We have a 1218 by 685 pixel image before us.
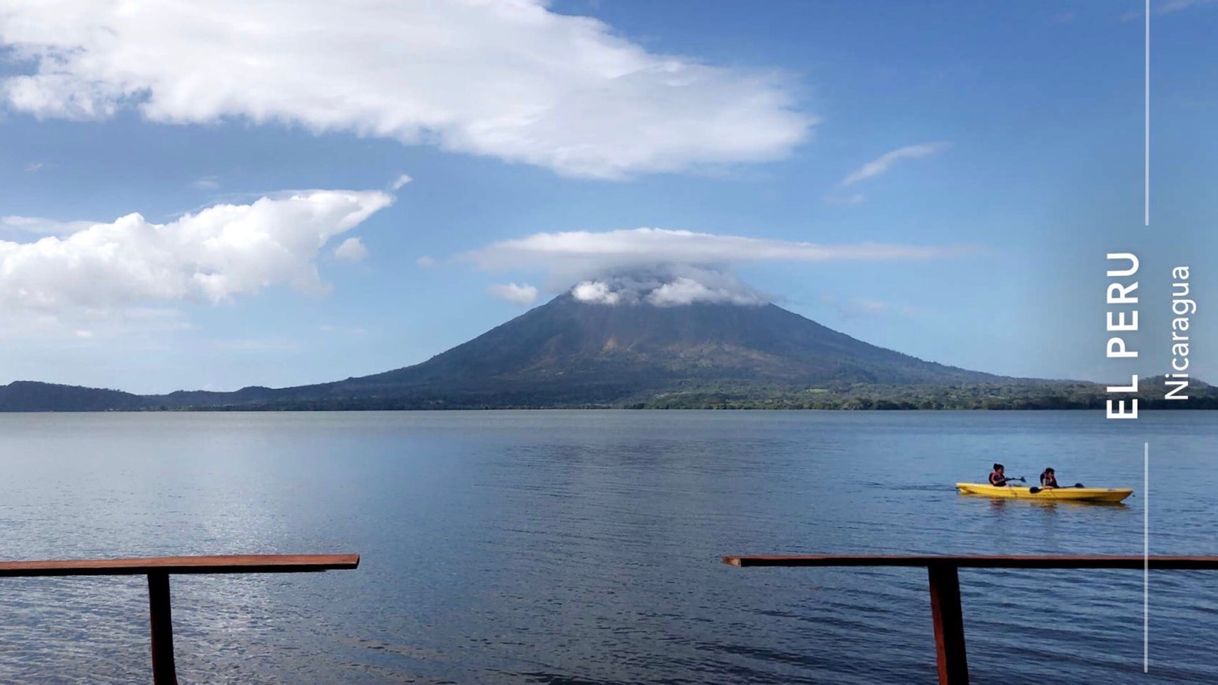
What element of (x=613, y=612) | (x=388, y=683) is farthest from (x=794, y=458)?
(x=388, y=683)

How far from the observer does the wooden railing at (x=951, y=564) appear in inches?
252

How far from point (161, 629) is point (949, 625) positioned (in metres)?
5.78

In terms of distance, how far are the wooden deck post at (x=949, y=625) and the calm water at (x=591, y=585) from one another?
673 centimetres

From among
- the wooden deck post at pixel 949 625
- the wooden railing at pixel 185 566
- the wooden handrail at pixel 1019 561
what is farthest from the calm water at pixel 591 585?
the wooden railing at pixel 185 566

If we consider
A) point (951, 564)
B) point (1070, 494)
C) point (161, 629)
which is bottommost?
point (1070, 494)

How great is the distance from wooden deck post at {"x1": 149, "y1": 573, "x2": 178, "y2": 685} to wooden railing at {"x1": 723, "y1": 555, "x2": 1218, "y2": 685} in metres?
4.05

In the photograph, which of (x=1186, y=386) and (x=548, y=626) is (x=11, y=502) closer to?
(x=548, y=626)

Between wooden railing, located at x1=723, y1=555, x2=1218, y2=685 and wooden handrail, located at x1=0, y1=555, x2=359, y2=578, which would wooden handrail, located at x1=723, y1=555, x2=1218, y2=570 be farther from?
wooden handrail, located at x1=0, y1=555, x2=359, y2=578

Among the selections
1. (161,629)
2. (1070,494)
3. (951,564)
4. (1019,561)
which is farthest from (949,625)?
(1070,494)

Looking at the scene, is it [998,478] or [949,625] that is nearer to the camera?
[949,625]

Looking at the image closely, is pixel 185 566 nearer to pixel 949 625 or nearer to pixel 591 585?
pixel 949 625

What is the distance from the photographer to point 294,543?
1135 inches

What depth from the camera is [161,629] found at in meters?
7.33

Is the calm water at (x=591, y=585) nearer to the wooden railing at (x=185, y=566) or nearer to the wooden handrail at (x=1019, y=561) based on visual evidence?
the wooden handrail at (x=1019, y=561)
